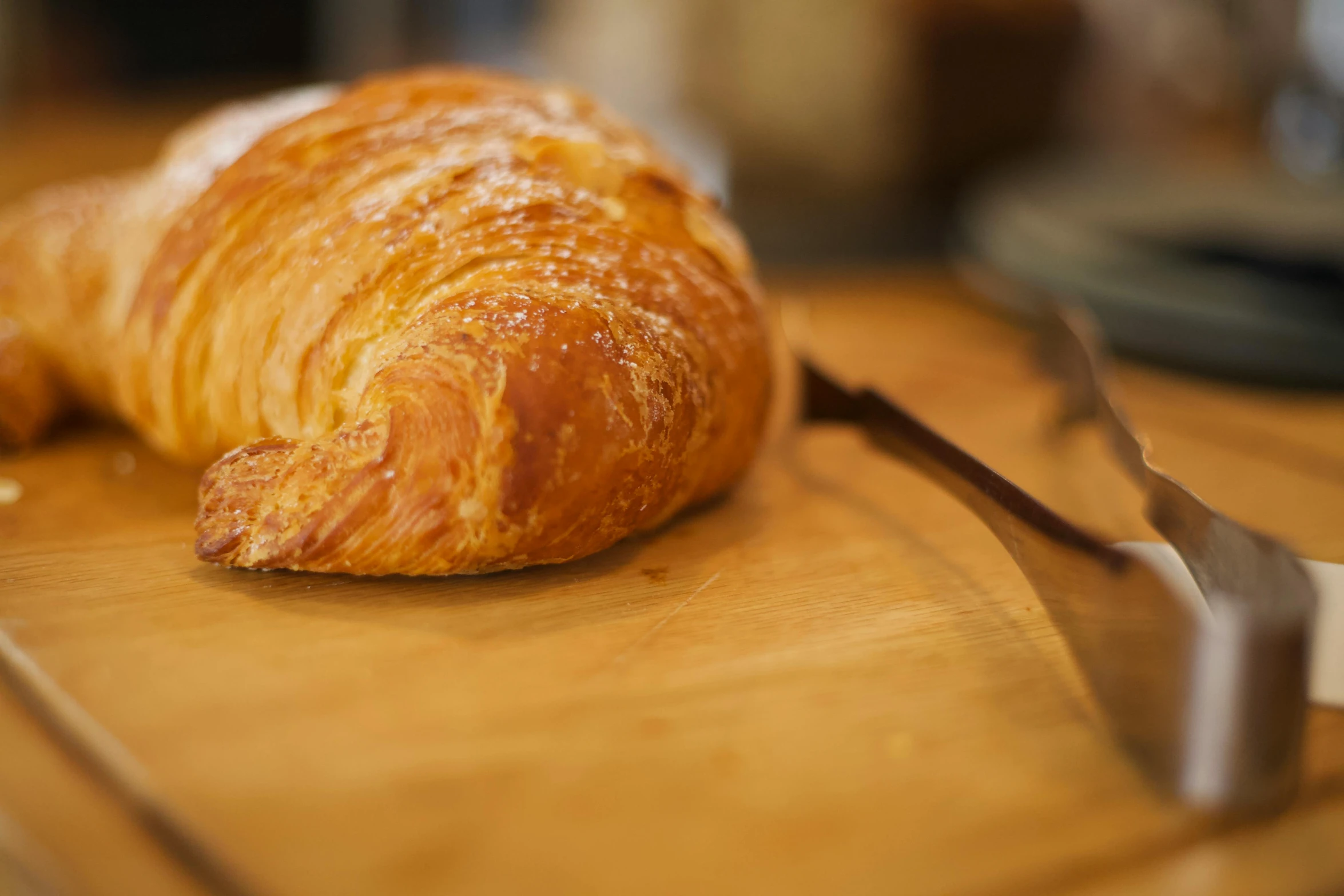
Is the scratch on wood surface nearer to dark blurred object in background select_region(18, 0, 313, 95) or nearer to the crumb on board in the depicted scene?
the crumb on board

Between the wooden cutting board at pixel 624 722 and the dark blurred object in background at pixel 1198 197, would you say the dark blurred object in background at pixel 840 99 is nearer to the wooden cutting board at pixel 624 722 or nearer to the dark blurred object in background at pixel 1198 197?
the dark blurred object in background at pixel 1198 197

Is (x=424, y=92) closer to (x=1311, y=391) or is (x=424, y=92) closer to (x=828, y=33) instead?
(x=1311, y=391)

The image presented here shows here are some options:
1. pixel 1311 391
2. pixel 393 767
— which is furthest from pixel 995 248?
pixel 393 767

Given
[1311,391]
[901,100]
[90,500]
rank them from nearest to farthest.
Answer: [90,500]
[1311,391]
[901,100]

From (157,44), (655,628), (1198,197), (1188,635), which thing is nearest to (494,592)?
(655,628)

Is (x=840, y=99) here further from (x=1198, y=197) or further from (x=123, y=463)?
(x=123, y=463)

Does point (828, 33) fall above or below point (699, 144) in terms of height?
above
